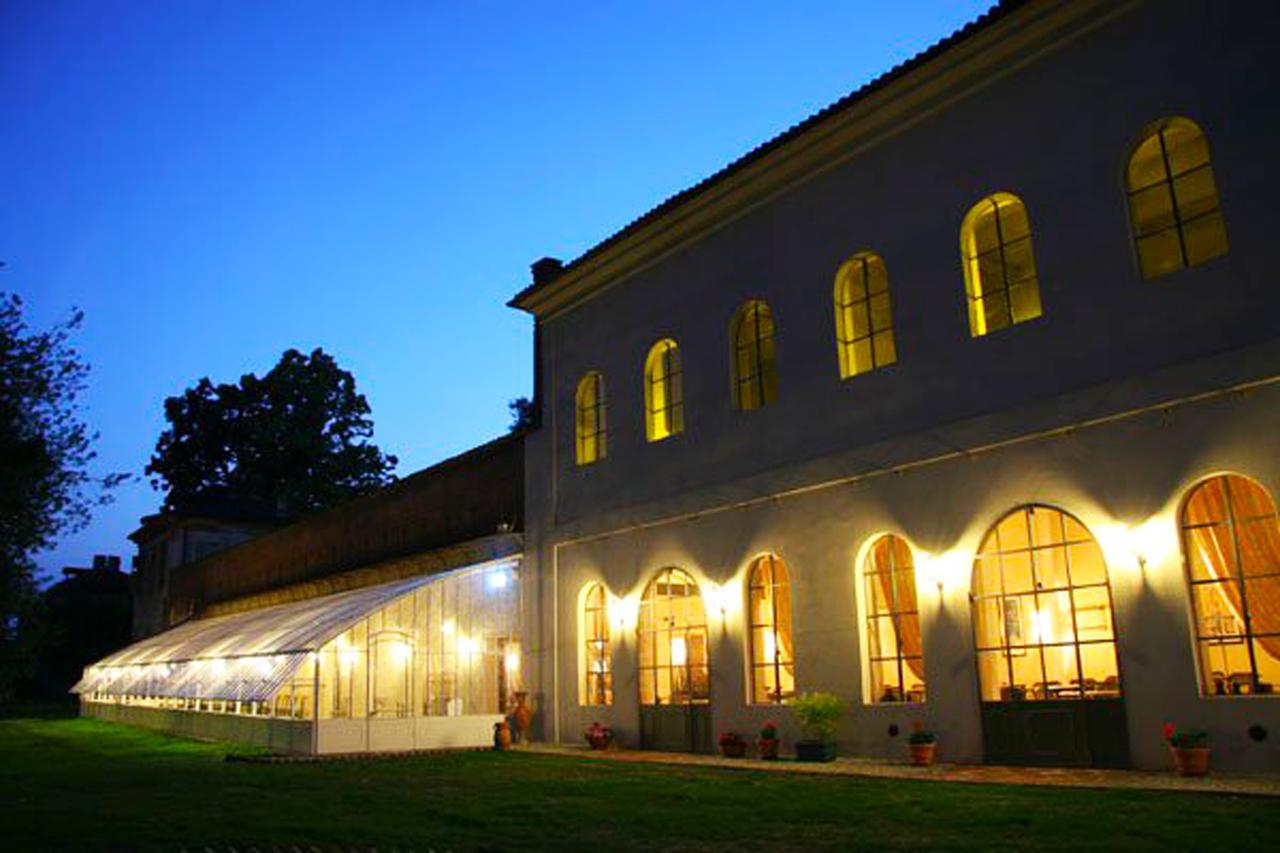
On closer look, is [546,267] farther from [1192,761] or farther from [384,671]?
[1192,761]

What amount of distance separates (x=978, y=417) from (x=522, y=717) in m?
10.3

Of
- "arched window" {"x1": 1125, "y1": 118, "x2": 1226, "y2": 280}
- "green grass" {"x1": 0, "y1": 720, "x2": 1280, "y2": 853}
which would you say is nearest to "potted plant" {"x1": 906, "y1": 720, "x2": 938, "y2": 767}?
"green grass" {"x1": 0, "y1": 720, "x2": 1280, "y2": 853}

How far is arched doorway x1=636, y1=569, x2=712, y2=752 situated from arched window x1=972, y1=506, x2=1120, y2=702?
16.3 ft

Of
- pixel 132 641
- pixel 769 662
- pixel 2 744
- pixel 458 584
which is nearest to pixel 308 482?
pixel 132 641

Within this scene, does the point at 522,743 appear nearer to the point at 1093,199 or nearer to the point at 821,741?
the point at 821,741

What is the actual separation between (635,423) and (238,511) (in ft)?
110

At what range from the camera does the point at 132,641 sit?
51094mm

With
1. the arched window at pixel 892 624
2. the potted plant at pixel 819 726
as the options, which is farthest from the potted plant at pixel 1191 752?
the potted plant at pixel 819 726

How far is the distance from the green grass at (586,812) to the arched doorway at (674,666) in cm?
214

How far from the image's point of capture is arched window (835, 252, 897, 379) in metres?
14.8

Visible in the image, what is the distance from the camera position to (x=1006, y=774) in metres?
11.6

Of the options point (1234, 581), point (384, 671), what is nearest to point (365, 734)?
point (384, 671)

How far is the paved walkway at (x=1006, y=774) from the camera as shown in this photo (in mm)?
9805

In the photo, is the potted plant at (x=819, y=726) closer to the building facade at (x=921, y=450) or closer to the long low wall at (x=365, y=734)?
the building facade at (x=921, y=450)
